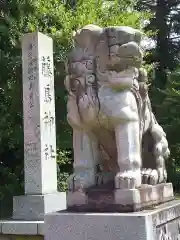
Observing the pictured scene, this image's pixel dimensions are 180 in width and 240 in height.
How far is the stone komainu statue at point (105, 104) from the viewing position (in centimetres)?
269

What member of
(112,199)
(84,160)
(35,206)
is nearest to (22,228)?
(35,206)

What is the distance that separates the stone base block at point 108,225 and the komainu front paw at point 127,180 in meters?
0.17

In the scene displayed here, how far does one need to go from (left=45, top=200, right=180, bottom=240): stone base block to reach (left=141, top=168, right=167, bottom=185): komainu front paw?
0.61 feet

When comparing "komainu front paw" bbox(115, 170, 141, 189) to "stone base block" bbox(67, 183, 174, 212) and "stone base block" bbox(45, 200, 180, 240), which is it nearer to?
"stone base block" bbox(67, 183, 174, 212)

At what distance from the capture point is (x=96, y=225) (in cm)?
246

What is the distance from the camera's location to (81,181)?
2666mm

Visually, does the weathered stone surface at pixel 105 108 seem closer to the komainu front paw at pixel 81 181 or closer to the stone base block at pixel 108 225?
the komainu front paw at pixel 81 181

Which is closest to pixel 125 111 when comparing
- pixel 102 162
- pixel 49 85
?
pixel 102 162

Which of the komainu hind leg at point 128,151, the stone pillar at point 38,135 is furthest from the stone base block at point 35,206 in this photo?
the komainu hind leg at point 128,151

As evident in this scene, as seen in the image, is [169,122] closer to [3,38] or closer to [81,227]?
[3,38]

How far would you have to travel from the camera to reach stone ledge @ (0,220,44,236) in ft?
16.6

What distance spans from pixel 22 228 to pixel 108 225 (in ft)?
9.69

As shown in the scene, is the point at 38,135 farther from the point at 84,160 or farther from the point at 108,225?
the point at 108,225

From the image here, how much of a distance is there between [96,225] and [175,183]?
27.8 ft
